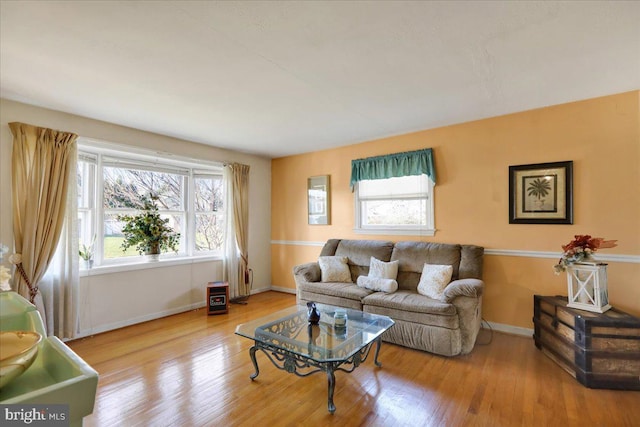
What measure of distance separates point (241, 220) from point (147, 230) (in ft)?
4.41

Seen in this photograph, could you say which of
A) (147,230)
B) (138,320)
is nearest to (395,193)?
(147,230)

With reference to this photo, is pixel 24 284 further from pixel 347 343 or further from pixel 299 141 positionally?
pixel 299 141

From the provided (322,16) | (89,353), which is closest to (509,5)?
(322,16)

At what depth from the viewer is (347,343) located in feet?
6.91

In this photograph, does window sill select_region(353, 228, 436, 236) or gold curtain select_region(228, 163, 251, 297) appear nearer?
window sill select_region(353, 228, 436, 236)

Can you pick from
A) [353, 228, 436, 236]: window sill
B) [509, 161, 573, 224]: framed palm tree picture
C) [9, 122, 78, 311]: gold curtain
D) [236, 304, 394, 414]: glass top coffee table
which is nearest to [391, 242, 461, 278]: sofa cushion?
[353, 228, 436, 236]: window sill

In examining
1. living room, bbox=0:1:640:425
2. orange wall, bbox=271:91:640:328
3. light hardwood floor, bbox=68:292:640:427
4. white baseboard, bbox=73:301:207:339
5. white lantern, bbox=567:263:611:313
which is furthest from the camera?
white baseboard, bbox=73:301:207:339

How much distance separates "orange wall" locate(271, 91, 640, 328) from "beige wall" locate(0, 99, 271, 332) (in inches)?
90.8

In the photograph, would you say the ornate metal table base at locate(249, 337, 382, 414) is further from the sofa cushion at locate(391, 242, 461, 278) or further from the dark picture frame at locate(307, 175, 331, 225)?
the dark picture frame at locate(307, 175, 331, 225)

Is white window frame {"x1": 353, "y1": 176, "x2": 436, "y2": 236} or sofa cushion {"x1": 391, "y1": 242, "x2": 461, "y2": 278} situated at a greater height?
white window frame {"x1": 353, "y1": 176, "x2": 436, "y2": 236}

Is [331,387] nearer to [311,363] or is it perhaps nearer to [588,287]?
[311,363]

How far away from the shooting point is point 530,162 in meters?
3.12

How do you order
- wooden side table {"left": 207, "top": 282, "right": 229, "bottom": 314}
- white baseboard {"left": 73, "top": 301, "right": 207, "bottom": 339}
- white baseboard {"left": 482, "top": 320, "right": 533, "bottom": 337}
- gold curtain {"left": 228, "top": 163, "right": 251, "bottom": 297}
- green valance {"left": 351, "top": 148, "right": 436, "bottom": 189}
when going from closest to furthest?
white baseboard {"left": 482, "top": 320, "right": 533, "bottom": 337}
white baseboard {"left": 73, "top": 301, "right": 207, "bottom": 339}
green valance {"left": 351, "top": 148, "right": 436, "bottom": 189}
wooden side table {"left": 207, "top": 282, "right": 229, "bottom": 314}
gold curtain {"left": 228, "top": 163, "right": 251, "bottom": 297}

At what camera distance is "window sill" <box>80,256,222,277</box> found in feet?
10.9
